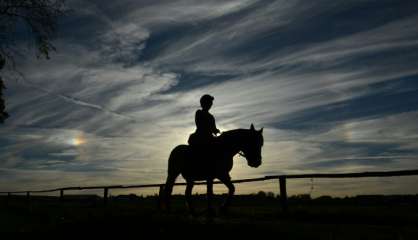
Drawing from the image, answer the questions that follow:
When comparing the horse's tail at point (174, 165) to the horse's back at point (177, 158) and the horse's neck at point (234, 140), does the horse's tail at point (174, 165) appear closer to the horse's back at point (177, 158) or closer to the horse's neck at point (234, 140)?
the horse's back at point (177, 158)

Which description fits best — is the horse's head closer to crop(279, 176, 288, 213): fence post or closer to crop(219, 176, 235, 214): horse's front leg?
crop(219, 176, 235, 214): horse's front leg

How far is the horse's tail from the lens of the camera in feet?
41.0

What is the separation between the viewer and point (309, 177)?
13.1 metres

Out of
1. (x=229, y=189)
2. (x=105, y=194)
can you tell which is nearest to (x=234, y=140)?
(x=229, y=189)

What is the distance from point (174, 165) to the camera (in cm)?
1279

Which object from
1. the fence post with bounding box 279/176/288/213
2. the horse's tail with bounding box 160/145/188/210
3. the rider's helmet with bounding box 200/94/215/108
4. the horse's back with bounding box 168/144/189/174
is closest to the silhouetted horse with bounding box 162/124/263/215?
the horse's back with bounding box 168/144/189/174

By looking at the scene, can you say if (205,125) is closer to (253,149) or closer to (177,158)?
(253,149)

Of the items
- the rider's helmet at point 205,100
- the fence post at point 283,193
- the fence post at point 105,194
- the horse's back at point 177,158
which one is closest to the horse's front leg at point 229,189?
the horse's back at point 177,158

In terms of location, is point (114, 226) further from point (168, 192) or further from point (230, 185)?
point (168, 192)

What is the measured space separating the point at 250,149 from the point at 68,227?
5.06 metres

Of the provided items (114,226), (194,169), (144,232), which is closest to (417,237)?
(144,232)

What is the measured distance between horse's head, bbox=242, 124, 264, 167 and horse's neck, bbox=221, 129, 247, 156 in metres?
0.14

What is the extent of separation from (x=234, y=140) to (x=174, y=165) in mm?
2274

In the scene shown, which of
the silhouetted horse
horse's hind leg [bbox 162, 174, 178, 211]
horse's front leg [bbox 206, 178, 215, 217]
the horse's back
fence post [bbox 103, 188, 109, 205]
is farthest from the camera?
fence post [bbox 103, 188, 109, 205]
